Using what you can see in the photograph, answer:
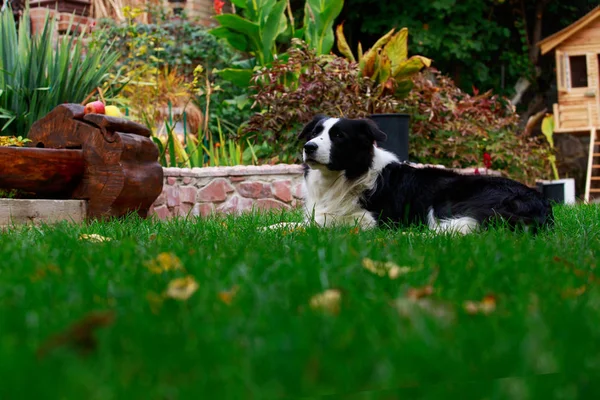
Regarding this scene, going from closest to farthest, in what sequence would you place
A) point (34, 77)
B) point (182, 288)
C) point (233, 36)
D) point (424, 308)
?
point (424, 308)
point (182, 288)
point (34, 77)
point (233, 36)

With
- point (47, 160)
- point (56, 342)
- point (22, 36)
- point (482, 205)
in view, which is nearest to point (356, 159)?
point (482, 205)

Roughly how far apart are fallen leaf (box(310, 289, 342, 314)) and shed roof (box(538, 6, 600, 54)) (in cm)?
1103

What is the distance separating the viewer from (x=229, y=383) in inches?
40.1

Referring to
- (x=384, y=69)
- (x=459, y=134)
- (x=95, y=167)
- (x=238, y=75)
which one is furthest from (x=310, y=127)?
(x=238, y=75)

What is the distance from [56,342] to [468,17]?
39.6 feet

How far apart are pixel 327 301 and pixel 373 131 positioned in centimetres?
284

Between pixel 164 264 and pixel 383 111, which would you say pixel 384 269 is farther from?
pixel 383 111

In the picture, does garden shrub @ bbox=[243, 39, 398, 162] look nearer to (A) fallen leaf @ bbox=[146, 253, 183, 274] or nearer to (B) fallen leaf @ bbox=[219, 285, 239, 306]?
(A) fallen leaf @ bbox=[146, 253, 183, 274]

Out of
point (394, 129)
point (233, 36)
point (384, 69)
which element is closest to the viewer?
point (394, 129)

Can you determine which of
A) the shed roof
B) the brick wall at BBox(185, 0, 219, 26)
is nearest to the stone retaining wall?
the shed roof

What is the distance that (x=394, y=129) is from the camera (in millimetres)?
6773

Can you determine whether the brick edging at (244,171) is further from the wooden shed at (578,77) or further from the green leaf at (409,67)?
the wooden shed at (578,77)

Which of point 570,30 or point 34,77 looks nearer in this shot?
point 34,77

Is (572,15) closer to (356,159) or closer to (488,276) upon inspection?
(356,159)
